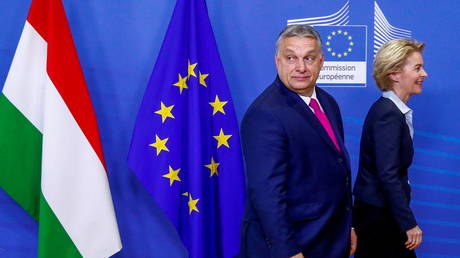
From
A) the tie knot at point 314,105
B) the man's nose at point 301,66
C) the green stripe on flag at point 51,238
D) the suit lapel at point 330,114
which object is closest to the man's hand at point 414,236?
the suit lapel at point 330,114

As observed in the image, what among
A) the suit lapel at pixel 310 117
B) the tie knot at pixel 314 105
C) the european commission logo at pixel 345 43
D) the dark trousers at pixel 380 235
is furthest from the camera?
the european commission logo at pixel 345 43

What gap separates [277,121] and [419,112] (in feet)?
5.31

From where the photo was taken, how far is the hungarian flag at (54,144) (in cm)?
232

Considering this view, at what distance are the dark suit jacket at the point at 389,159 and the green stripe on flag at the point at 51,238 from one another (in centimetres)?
139

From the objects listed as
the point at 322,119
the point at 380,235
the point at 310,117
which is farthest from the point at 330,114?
the point at 380,235

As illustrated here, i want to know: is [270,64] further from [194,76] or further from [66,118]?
[66,118]

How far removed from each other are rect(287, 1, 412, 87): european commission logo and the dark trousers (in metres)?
0.84

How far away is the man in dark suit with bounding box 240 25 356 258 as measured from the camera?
160 centimetres

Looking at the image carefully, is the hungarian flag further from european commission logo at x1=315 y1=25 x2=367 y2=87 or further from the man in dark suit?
european commission logo at x1=315 y1=25 x2=367 y2=87

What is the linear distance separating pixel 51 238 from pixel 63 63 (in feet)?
2.63

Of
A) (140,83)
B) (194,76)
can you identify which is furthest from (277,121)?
(140,83)

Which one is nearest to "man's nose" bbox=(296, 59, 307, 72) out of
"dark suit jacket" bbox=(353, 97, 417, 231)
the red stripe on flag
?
"dark suit jacket" bbox=(353, 97, 417, 231)

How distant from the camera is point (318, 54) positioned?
1773 mm

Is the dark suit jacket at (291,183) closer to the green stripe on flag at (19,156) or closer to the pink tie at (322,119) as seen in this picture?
the pink tie at (322,119)
